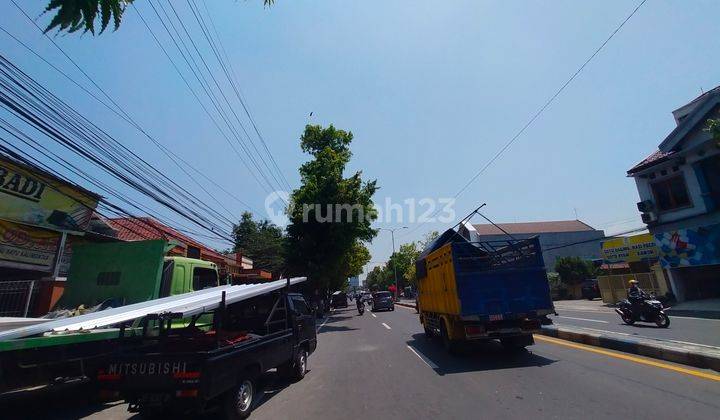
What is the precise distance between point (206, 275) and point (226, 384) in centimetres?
614

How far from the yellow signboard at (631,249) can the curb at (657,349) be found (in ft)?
66.2

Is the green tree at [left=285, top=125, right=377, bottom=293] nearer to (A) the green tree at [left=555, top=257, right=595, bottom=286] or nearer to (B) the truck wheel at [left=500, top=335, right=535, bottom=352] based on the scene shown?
(B) the truck wheel at [left=500, top=335, right=535, bottom=352]

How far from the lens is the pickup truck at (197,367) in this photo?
4660mm

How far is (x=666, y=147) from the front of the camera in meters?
21.4

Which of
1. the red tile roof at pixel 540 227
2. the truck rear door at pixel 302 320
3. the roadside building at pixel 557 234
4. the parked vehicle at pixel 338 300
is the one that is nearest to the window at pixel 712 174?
the truck rear door at pixel 302 320

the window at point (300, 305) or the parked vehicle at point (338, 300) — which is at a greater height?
the parked vehicle at point (338, 300)

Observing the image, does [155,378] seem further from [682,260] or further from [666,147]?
[666,147]

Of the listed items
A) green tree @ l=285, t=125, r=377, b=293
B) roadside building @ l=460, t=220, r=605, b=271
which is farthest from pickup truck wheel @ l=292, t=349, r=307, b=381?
roadside building @ l=460, t=220, r=605, b=271

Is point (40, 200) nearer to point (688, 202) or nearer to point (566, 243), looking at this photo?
point (688, 202)

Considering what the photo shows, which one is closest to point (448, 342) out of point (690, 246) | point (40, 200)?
point (40, 200)

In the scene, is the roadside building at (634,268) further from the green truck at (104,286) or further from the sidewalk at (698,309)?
the green truck at (104,286)

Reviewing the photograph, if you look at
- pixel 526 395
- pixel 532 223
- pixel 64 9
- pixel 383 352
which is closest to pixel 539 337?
pixel 383 352

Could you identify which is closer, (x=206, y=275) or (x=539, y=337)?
(x=206, y=275)

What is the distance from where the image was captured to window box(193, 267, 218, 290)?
10.1 m
